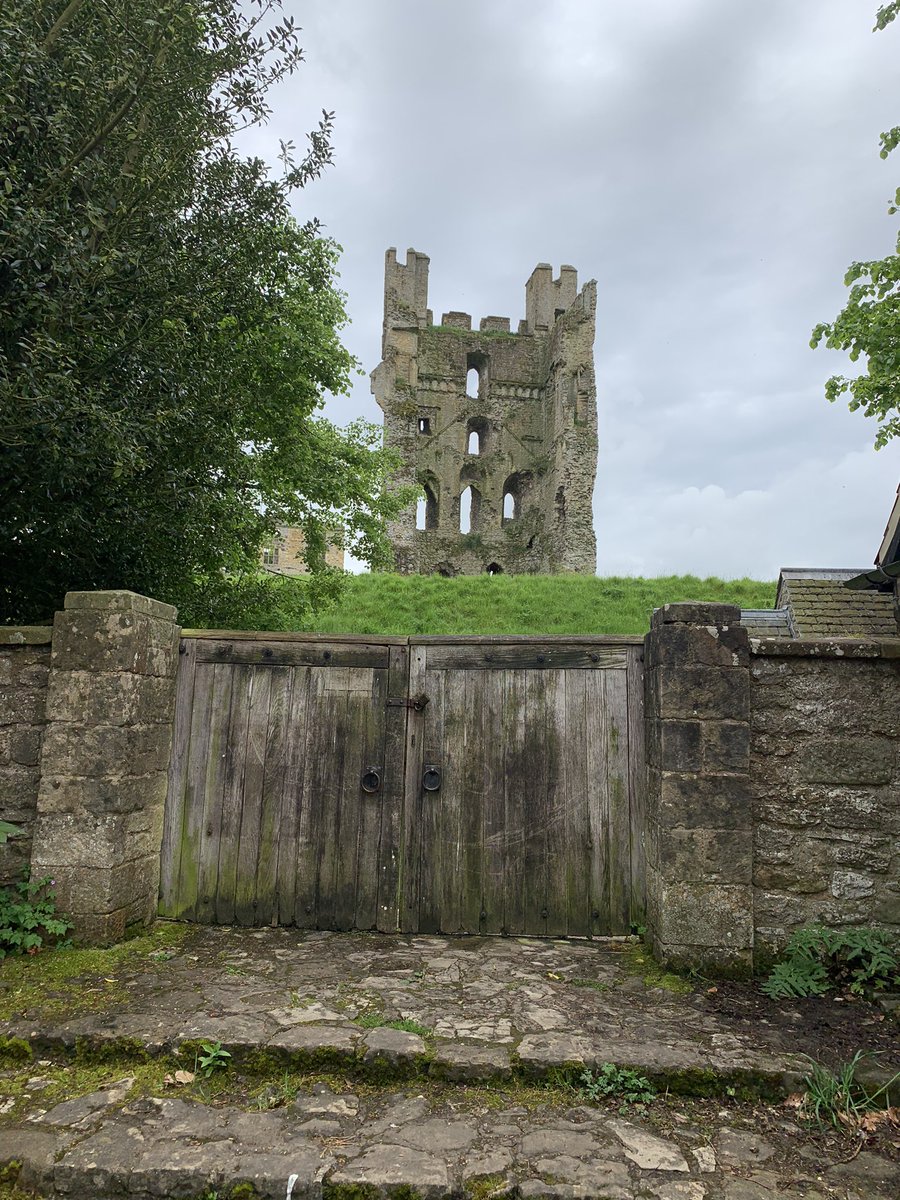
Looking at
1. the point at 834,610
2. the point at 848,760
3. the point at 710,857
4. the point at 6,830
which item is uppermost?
the point at 834,610

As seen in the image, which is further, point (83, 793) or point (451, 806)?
point (451, 806)

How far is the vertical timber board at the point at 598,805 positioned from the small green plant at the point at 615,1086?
1.74 meters

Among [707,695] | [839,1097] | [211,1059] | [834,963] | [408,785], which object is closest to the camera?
[839,1097]

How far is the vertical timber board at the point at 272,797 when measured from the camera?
16.3 ft

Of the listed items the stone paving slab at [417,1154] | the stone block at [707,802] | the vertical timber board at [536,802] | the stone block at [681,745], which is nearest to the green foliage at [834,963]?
the stone block at [707,802]

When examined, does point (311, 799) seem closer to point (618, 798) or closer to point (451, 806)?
point (451, 806)

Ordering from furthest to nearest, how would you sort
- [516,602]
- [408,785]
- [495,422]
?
[495,422] → [516,602] → [408,785]

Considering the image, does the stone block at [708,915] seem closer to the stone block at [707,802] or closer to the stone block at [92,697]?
the stone block at [707,802]

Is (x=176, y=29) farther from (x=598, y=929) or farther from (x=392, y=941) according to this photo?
(x=598, y=929)

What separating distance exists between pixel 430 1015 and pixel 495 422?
34.4 metres

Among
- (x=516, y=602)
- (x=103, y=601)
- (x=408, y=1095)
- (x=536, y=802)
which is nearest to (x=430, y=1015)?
(x=408, y=1095)

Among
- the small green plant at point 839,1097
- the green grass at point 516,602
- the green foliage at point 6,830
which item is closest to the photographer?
the small green plant at point 839,1097

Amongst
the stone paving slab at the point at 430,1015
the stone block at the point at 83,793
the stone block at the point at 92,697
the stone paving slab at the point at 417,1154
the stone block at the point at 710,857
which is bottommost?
the stone paving slab at the point at 417,1154

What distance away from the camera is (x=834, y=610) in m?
11.6
